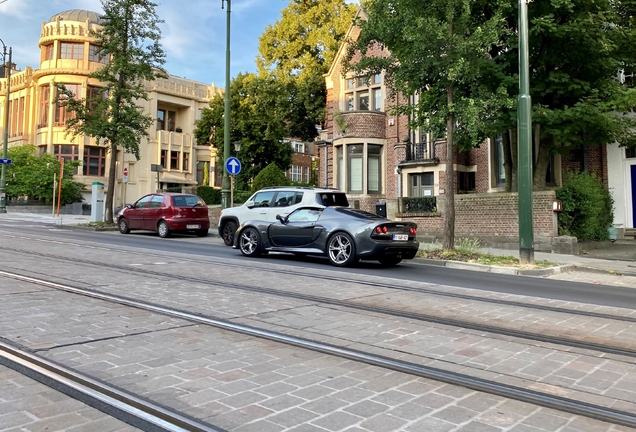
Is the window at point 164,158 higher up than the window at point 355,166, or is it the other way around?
the window at point 164,158

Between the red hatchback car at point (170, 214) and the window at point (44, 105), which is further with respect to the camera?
the window at point (44, 105)

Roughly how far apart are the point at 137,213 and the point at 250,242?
9748mm

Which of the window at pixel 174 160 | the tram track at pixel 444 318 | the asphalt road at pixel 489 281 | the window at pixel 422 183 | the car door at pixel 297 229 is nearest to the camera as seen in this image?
the tram track at pixel 444 318

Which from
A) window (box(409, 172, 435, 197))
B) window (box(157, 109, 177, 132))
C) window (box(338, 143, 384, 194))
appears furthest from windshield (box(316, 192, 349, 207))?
window (box(157, 109, 177, 132))

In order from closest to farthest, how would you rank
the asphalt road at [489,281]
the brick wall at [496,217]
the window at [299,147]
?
the asphalt road at [489,281], the brick wall at [496,217], the window at [299,147]

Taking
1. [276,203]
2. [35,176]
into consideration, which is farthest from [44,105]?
[276,203]

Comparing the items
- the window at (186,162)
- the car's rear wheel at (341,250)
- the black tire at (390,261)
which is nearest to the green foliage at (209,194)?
the black tire at (390,261)

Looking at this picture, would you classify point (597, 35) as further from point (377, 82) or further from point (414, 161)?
point (377, 82)

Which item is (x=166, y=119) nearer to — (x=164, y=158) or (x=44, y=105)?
(x=164, y=158)

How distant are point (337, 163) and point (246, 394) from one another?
24541 mm

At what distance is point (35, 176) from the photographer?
4356cm

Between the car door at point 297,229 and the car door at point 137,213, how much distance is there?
395 inches

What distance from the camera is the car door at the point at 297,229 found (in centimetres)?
1182

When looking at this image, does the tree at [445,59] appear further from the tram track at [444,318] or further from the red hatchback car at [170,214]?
the red hatchback car at [170,214]
